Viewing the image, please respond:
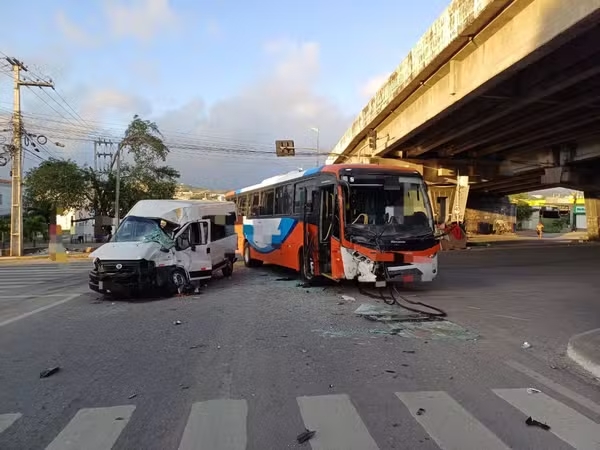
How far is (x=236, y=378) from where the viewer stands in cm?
633

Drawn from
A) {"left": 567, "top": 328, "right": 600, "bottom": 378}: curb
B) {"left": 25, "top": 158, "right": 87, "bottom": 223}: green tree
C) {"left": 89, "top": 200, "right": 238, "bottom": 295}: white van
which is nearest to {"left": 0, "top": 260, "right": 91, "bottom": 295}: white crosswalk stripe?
{"left": 89, "top": 200, "right": 238, "bottom": 295}: white van

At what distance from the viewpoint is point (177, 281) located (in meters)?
13.8

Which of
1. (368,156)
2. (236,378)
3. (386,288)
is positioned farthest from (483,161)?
(236,378)

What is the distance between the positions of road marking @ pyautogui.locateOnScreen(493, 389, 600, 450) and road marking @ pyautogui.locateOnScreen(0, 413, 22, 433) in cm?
465

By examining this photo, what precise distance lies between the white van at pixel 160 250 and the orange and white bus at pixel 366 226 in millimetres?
2664

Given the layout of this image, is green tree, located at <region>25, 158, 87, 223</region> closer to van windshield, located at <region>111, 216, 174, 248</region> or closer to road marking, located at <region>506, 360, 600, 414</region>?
van windshield, located at <region>111, 216, 174, 248</region>

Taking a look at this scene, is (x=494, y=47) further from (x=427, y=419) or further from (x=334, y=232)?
(x=427, y=419)

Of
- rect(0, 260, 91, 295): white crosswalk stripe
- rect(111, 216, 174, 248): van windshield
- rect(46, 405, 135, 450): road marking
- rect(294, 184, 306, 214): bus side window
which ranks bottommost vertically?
rect(0, 260, 91, 295): white crosswalk stripe

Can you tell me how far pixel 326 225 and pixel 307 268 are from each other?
64.8 inches

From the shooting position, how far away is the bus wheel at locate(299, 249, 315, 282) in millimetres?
15031

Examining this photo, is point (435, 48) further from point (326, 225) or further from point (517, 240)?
point (517, 240)

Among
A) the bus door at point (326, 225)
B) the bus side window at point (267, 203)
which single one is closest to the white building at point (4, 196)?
the bus side window at point (267, 203)

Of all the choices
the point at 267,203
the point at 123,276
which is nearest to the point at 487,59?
the point at 267,203

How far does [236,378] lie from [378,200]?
830 cm
